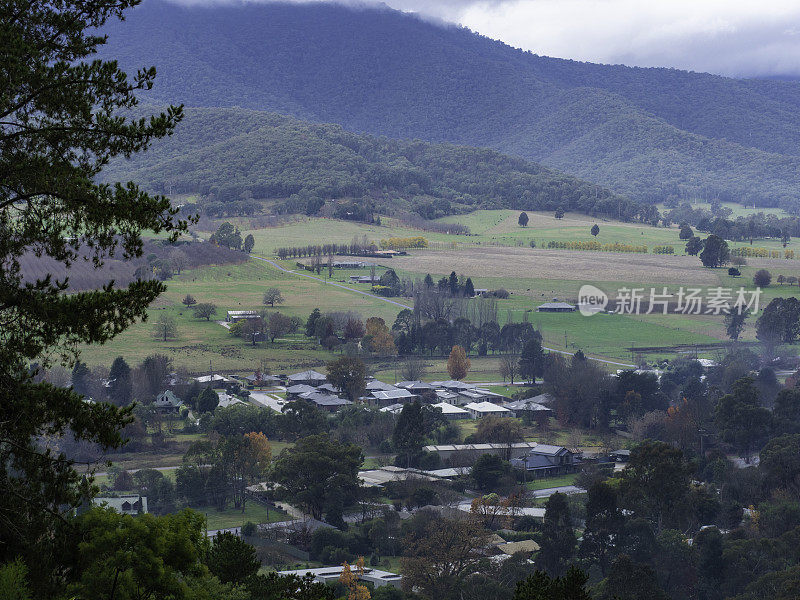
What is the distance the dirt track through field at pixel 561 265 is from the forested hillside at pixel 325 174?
2693cm

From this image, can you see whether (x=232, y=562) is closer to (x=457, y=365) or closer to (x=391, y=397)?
(x=391, y=397)

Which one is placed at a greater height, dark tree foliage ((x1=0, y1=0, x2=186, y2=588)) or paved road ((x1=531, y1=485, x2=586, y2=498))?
dark tree foliage ((x1=0, y1=0, x2=186, y2=588))

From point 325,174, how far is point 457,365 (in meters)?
84.4

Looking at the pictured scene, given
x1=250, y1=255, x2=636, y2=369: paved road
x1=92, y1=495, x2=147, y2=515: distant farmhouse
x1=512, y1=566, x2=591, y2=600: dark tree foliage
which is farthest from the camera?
x1=250, y1=255, x2=636, y2=369: paved road

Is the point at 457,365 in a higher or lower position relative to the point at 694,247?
lower

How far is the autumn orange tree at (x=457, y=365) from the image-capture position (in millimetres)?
55656

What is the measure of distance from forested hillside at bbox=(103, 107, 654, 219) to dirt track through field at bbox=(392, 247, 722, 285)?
26929mm

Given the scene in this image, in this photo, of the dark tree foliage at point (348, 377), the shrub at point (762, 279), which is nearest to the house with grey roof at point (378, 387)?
the dark tree foliage at point (348, 377)

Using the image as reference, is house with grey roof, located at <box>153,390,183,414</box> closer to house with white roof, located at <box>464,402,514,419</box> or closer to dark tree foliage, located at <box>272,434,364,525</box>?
dark tree foliage, located at <box>272,434,364,525</box>

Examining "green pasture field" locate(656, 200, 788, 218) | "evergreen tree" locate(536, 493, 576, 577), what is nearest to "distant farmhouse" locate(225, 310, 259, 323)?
"evergreen tree" locate(536, 493, 576, 577)

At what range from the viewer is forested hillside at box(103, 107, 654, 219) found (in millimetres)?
129375

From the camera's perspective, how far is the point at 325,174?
447 feet

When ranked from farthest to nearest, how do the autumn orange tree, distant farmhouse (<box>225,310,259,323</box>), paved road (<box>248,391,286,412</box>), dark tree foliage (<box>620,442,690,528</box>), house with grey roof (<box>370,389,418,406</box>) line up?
distant farmhouse (<box>225,310,259,323</box>) → the autumn orange tree → house with grey roof (<box>370,389,418,406</box>) → paved road (<box>248,391,286,412</box>) → dark tree foliage (<box>620,442,690,528</box>)

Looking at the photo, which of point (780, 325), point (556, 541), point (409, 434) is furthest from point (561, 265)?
point (556, 541)
